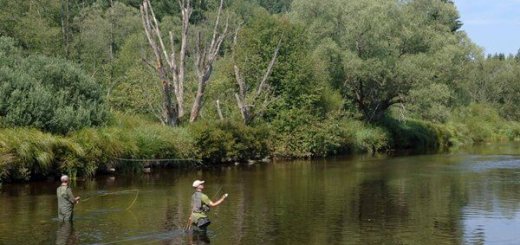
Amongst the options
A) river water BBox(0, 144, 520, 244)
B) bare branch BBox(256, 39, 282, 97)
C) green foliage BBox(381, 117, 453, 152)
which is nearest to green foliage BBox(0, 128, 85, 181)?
river water BBox(0, 144, 520, 244)

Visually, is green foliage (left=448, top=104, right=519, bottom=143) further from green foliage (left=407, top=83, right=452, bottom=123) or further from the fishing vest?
the fishing vest

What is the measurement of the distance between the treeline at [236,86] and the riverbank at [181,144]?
0.08 meters

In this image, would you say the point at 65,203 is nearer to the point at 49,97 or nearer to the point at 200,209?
the point at 200,209

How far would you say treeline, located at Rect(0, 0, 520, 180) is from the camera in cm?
3391

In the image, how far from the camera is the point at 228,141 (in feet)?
142

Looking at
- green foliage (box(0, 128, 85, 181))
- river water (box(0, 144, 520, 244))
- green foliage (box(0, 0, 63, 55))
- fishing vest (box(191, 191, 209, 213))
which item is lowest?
river water (box(0, 144, 520, 244))

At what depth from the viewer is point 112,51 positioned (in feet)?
244

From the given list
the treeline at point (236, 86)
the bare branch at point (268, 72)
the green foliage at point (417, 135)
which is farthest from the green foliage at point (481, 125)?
the bare branch at point (268, 72)

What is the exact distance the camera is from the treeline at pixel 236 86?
33906 mm

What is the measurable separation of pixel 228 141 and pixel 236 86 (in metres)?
9.02

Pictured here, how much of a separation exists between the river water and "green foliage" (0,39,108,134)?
371cm

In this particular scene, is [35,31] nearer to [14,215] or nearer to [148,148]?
Result: [148,148]

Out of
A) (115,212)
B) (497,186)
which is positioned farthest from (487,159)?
(115,212)

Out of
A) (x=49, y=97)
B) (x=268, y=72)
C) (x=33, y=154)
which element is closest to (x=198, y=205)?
(x=33, y=154)
